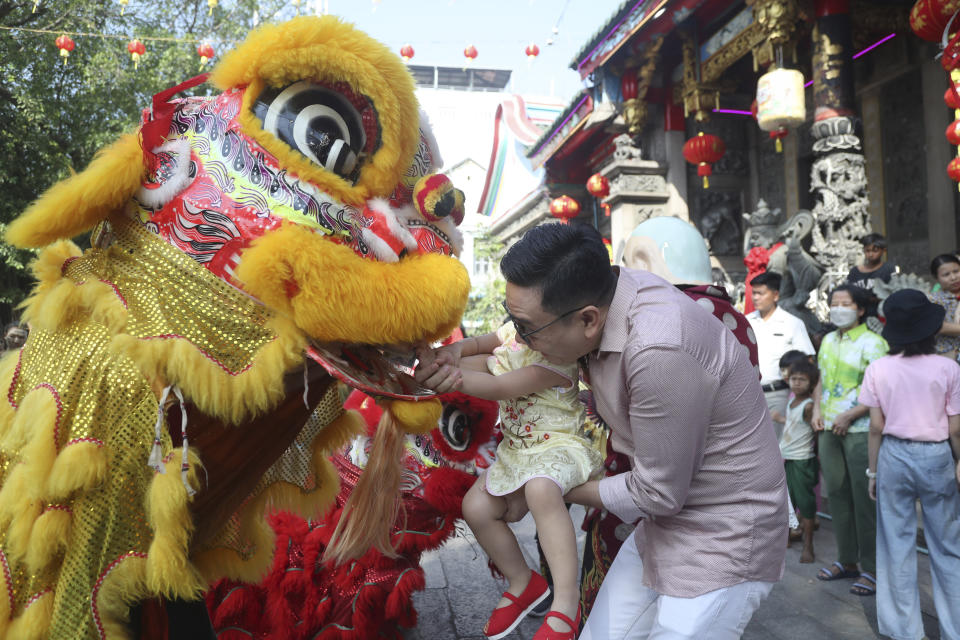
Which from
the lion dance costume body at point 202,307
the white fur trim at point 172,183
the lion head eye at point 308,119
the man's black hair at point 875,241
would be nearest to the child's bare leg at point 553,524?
the lion dance costume body at point 202,307

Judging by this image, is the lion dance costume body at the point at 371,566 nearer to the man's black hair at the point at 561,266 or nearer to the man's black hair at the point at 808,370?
the man's black hair at the point at 561,266

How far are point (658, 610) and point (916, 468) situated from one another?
2.22 meters

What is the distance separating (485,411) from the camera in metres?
2.67

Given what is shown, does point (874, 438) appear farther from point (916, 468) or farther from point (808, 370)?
point (808, 370)

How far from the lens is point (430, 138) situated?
1.77m

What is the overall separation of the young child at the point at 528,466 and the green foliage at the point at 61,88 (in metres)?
9.12

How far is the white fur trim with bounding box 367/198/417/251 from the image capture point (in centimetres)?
157

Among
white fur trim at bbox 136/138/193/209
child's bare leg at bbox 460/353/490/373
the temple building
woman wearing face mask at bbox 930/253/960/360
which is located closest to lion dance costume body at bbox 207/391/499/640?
child's bare leg at bbox 460/353/490/373

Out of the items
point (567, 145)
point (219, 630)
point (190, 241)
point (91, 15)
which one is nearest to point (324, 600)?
point (219, 630)

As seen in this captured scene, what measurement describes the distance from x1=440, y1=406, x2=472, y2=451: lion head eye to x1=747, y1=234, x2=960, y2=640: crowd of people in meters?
2.11

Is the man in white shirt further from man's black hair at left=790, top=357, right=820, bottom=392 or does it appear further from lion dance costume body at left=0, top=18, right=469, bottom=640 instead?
lion dance costume body at left=0, top=18, right=469, bottom=640

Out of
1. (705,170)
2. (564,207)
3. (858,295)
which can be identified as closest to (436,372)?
(858,295)

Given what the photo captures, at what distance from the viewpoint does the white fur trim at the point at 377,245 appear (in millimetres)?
1534

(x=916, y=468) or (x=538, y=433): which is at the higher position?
(x=538, y=433)
